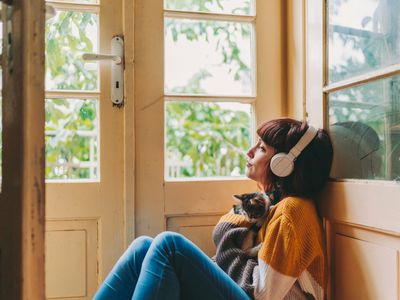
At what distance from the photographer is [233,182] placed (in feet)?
4.75

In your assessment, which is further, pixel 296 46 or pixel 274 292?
pixel 296 46

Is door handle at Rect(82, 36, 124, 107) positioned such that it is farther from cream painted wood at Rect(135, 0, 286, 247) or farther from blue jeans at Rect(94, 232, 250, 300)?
blue jeans at Rect(94, 232, 250, 300)

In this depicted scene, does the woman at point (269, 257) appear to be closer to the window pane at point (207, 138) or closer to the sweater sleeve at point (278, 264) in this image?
the sweater sleeve at point (278, 264)

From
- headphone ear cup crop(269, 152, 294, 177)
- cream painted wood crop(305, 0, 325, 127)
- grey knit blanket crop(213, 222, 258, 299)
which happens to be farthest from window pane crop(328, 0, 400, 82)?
grey knit blanket crop(213, 222, 258, 299)

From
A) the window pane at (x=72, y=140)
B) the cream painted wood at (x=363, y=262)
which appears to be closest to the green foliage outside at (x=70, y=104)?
the window pane at (x=72, y=140)

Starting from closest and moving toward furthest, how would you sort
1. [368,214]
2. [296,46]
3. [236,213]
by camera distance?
[368,214], [236,213], [296,46]

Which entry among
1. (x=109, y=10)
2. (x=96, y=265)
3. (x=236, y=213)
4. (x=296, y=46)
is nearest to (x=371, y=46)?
(x=296, y=46)

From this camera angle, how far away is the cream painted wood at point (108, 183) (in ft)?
4.45

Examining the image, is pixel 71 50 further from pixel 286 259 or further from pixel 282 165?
pixel 286 259

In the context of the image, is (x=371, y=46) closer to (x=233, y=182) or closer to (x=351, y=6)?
(x=351, y=6)

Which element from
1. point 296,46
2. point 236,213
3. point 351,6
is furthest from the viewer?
point 296,46

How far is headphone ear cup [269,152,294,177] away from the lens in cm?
121

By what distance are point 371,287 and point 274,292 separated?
257 mm

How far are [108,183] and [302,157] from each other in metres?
0.66
